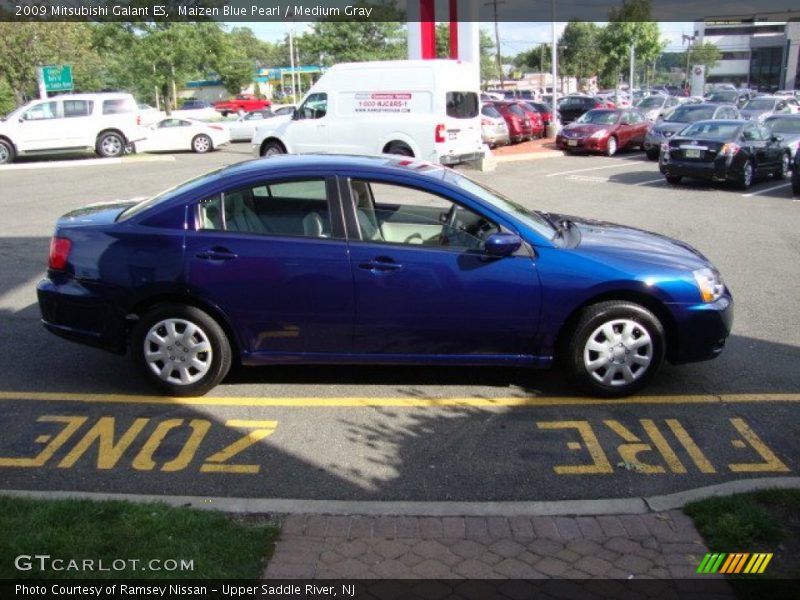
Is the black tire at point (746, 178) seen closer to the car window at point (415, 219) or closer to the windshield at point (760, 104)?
the car window at point (415, 219)

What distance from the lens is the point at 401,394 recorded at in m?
5.36

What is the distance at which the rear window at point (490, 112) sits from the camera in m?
26.3

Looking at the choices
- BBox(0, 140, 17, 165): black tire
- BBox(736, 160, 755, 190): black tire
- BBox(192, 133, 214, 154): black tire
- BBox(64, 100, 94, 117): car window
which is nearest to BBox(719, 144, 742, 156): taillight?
BBox(736, 160, 755, 190): black tire

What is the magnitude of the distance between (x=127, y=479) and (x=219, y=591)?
1.39m

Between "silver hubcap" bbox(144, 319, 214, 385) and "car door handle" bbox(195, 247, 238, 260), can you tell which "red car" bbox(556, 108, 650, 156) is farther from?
"silver hubcap" bbox(144, 319, 214, 385)

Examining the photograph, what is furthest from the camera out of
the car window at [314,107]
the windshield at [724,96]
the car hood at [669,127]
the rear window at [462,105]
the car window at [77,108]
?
the windshield at [724,96]

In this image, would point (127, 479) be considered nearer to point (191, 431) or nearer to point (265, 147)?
point (191, 431)

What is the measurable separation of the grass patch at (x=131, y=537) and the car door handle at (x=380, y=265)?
188 centimetres

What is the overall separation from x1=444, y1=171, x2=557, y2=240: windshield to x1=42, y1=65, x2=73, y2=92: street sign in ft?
94.0

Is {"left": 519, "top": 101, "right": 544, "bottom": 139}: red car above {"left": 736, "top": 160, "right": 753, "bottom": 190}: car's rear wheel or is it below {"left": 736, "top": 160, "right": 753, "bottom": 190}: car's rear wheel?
above

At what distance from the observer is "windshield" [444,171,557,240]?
5293mm

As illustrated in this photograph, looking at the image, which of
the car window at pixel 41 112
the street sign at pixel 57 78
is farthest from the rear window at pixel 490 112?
the street sign at pixel 57 78

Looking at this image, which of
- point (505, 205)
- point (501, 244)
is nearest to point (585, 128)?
point (505, 205)

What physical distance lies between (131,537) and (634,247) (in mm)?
3742
